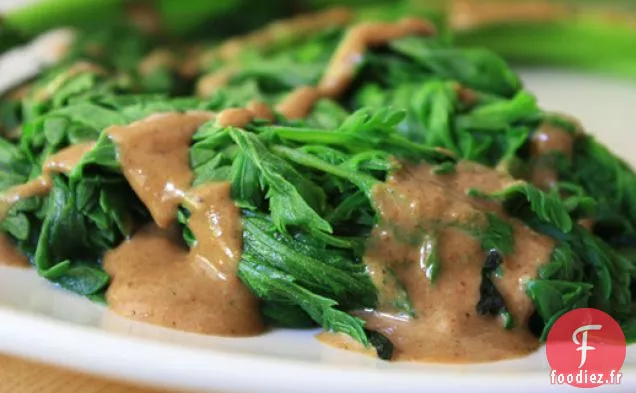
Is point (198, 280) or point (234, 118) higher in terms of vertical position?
point (234, 118)

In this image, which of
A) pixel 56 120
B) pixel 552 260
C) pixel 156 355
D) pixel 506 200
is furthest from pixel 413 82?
pixel 156 355

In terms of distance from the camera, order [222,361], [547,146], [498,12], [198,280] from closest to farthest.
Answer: [222,361] → [198,280] → [547,146] → [498,12]

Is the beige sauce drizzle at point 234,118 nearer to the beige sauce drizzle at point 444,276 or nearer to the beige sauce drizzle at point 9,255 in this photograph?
the beige sauce drizzle at point 444,276

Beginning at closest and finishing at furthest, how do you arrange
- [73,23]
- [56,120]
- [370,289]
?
[370,289], [56,120], [73,23]

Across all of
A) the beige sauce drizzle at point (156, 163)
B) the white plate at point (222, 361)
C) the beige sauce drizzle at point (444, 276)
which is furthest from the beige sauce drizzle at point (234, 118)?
the white plate at point (222, 361)

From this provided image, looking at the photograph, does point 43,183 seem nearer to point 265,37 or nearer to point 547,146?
point 547,146

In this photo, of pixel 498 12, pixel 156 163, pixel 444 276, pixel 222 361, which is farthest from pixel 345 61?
pixel 498 12

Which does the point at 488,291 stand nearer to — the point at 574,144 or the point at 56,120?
the point at 574,144
